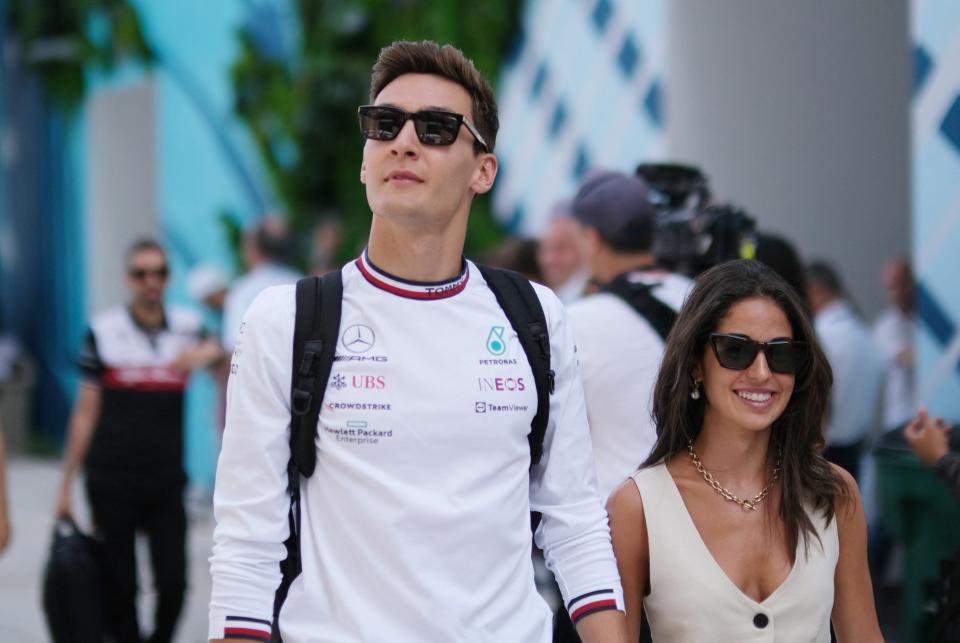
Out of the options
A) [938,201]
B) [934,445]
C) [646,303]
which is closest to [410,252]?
[646,303]

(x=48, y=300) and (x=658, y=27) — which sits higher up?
(x=658, y=27)

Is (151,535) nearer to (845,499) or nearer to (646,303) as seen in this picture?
(646,303)

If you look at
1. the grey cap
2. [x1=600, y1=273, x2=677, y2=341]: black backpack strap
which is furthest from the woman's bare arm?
the grey cap

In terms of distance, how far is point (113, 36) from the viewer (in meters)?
13.0

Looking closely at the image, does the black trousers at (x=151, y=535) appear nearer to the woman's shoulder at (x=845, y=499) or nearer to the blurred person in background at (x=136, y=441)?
the blurred person in background at (x=136, y=441)

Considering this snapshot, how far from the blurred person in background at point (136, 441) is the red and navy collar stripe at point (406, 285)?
3.46 metres

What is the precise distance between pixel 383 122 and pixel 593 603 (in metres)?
1.02

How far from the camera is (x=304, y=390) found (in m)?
2.48

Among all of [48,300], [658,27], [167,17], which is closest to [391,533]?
[658,27]

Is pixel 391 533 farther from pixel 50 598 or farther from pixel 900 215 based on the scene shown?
pixel 900 215

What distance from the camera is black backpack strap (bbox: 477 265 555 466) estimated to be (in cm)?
265

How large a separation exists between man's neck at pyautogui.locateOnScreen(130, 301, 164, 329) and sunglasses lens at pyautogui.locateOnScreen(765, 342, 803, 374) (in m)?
3.98

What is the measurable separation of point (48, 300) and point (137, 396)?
360 inches

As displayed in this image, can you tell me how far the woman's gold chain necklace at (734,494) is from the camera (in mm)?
2975
